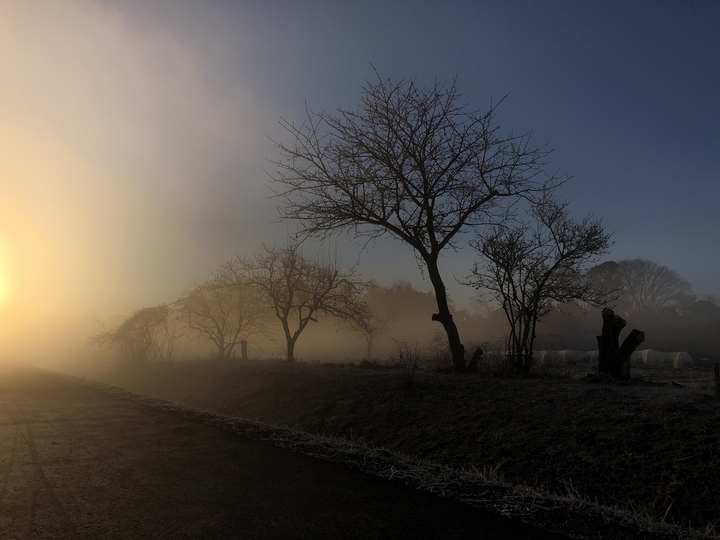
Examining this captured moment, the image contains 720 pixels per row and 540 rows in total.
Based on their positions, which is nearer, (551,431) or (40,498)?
(40,498)

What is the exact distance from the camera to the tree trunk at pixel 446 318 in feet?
43.4

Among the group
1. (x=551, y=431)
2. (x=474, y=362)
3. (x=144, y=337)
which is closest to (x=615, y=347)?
(x=474, y=362)

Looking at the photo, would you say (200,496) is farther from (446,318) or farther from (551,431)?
(446,318)

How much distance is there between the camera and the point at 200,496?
4.56 m

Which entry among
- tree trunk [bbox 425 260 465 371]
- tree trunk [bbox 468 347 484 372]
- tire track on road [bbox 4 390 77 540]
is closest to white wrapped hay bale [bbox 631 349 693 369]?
tree trunk [bbox 468 347 484 372]

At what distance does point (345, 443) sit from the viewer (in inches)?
276

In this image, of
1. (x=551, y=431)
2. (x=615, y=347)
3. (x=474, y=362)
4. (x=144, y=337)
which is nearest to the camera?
(x=551, y=431)

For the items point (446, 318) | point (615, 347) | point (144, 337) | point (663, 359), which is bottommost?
point (663, 359)

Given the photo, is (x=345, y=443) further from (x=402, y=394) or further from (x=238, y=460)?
(x=402, y=394)

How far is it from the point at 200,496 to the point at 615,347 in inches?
386

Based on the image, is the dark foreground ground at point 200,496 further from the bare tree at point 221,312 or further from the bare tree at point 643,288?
the bare tree at point 643,288

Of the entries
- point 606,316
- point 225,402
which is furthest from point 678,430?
point 225,402

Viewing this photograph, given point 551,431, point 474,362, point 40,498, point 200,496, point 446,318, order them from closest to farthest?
point 40,498 → point 200,496 → point 551,431 → point 474,362 → point 446,318

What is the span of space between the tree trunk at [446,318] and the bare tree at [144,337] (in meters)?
20.2
